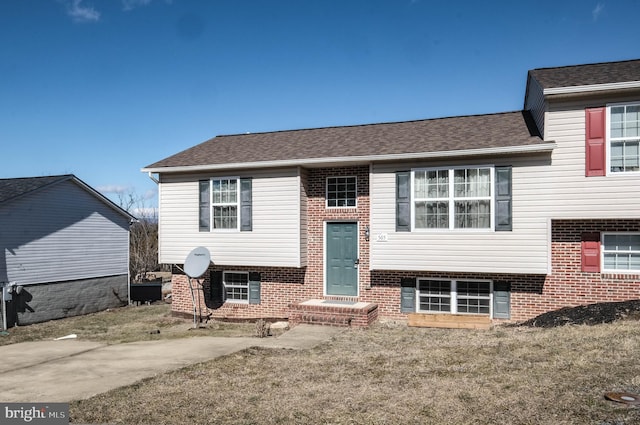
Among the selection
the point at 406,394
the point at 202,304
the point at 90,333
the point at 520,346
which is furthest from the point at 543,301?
the point at 90,333

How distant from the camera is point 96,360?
10.3m

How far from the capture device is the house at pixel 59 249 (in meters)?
16.5

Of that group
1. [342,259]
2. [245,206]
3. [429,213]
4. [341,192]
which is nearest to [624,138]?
[429,213]

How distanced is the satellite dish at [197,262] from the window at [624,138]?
1067 cm

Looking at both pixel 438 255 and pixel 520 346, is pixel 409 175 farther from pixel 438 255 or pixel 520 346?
pixel 520 346

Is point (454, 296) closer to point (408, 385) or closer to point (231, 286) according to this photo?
point (408, 385)

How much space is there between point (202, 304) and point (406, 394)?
10167 mm

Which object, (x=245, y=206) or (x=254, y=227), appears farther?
(x=245, y=206)

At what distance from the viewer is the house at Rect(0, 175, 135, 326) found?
16453mm

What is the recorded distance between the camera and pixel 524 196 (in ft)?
40.6

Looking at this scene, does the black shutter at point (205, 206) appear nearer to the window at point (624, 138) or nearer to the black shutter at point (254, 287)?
the black shutter at point (254, 287)

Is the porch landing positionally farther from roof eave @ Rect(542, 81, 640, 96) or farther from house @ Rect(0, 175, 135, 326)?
house @ Rect(0, 175, 135, 326)

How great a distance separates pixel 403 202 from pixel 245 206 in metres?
4.65

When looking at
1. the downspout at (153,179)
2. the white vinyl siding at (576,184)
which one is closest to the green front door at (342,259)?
the white vinyl siding at (576,184)
